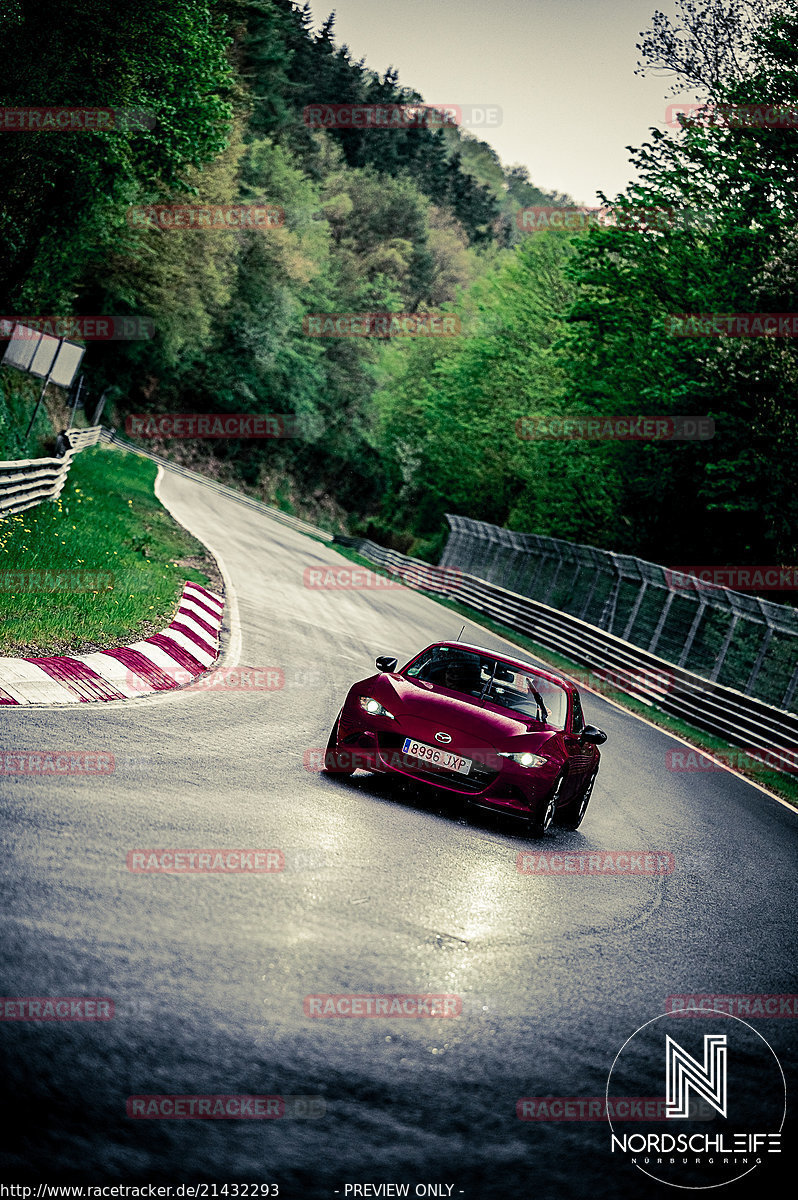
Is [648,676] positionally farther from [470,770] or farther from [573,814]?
[470,770]

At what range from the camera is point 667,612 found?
26.4 metres

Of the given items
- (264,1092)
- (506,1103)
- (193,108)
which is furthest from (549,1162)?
(193,108)

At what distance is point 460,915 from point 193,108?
1103 inches

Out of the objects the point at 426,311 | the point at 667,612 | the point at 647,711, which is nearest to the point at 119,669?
the point at 647,711

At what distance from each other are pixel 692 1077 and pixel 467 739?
13.2ft

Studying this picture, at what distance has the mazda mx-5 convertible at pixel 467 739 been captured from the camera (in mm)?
8609

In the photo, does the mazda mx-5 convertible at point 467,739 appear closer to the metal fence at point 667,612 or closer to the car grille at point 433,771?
the car grille at point 433,771

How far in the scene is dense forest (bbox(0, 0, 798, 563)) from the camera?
28.5m

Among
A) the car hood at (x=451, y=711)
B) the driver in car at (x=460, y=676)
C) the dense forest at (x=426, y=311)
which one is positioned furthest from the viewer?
the dense forest at (x=426, y=311)

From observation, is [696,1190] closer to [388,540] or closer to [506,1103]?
[506,1103]

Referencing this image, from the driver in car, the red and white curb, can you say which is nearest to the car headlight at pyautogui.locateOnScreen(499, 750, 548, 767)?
the driver in car

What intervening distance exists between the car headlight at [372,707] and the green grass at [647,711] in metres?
9.13

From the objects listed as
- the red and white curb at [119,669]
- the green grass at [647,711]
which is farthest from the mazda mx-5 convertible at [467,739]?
the green grass at [647,711]

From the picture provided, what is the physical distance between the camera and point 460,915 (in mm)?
6156
